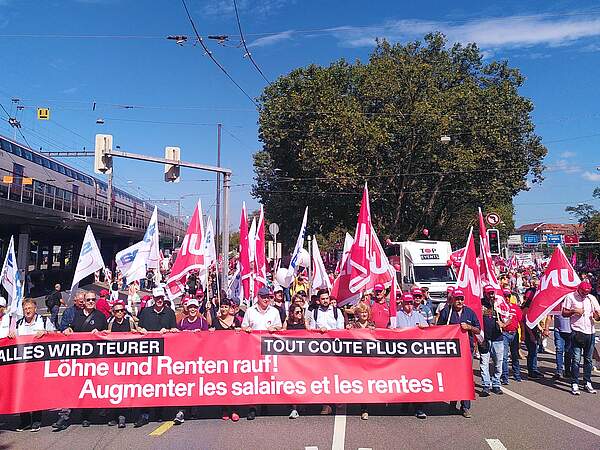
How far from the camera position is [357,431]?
266 inches

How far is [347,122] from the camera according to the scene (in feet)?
93.8

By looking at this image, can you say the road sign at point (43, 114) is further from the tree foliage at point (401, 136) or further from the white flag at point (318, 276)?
the white flag at point (318, 276)

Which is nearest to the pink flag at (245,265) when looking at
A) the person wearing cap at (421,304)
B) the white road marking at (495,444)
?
the person wearing cap at (421,304)

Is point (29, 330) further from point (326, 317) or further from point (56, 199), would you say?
point (56, 199)

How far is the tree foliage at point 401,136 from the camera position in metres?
28.9

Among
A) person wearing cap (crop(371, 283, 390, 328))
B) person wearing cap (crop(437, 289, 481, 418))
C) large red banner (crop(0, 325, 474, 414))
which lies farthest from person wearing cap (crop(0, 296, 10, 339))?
person wearing cap (crop(437, 289, 481, 418))

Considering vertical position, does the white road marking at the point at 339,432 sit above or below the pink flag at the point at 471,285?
below

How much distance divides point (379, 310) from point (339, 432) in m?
3.28

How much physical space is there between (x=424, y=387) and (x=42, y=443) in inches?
179

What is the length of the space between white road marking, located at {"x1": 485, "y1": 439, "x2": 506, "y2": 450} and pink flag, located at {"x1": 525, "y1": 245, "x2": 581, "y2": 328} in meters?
3.35

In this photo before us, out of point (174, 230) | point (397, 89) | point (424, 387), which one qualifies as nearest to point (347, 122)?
point (397, 89)

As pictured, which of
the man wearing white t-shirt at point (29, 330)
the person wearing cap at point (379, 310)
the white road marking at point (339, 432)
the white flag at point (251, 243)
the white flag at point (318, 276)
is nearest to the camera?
the white road marking at point (339, 432)

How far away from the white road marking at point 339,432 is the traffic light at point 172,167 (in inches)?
365

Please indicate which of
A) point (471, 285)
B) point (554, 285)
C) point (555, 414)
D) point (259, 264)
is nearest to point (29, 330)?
point (471, 285)
